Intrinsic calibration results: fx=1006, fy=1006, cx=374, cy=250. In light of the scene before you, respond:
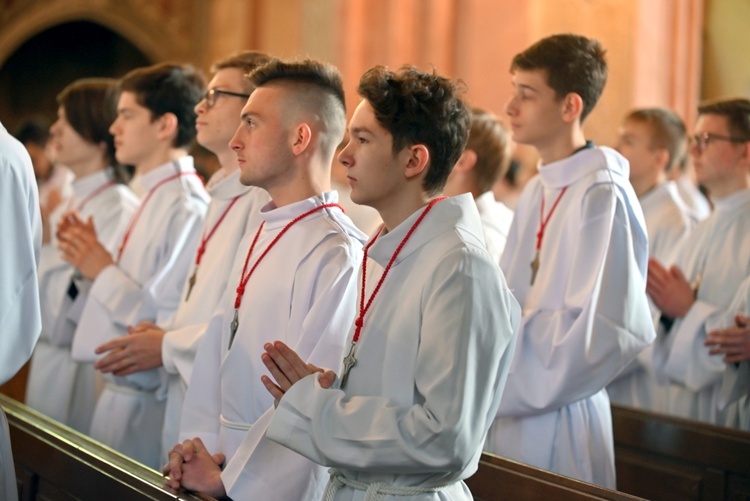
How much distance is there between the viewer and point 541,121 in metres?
3.97

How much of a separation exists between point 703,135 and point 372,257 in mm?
3061

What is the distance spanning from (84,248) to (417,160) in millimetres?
2485

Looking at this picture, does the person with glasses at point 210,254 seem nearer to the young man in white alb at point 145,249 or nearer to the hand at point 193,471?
the young man in white alb at point 145,249

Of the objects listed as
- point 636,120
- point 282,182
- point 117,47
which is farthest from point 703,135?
point 117,47

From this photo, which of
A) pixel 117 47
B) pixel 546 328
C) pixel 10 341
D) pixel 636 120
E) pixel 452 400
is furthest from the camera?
pixel 117 47

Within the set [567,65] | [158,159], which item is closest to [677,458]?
[567,65]

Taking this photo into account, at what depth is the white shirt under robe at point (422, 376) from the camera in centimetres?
221

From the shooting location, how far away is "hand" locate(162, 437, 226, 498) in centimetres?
280

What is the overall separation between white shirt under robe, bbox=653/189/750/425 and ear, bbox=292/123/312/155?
7.80 ft

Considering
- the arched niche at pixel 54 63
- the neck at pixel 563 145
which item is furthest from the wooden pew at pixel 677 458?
the arched niche at pixel 54 63

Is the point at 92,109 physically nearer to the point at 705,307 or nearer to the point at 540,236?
the point at 540,236

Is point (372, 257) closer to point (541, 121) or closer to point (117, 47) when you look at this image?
point (541, 121)

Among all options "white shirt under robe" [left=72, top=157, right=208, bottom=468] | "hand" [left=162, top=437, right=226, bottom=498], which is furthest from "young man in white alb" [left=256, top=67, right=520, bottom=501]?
"white shirt under robe" [left=72, top=157, right=208, bottom=468]

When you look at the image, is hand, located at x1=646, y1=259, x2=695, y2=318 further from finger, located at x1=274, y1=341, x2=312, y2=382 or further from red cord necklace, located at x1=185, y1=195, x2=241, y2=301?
finger, located at x1=274, y1=341, x2=312, y2=382
